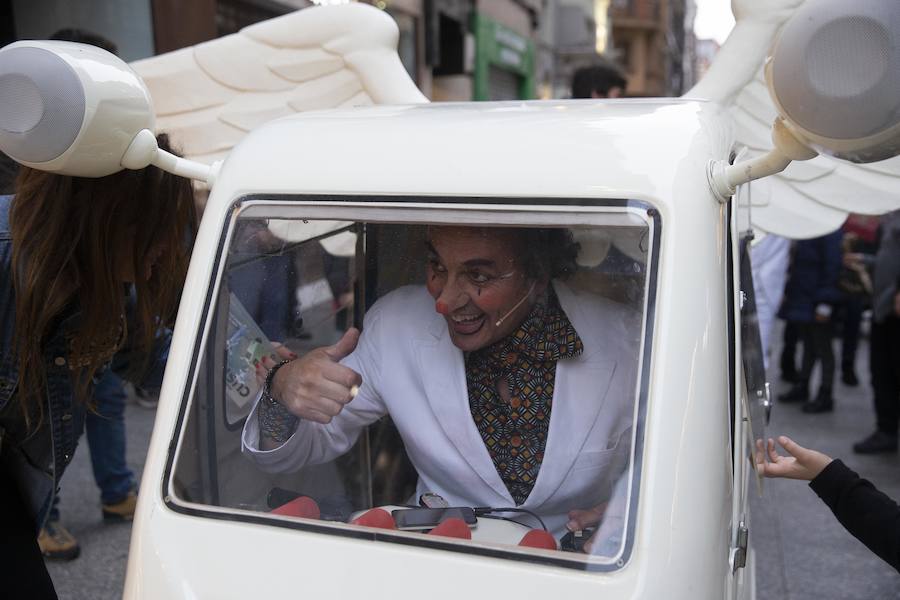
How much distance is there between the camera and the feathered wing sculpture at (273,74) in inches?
108

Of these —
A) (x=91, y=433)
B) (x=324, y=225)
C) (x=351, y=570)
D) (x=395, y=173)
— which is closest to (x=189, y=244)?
(x=324, y=225)

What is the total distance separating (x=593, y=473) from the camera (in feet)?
4.92

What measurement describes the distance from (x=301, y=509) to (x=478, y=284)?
0.58 meters

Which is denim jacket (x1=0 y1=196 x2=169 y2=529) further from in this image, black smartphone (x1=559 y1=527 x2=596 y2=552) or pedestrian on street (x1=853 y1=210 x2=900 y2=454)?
pedestrian on street (x1=853 y1=210 x2=900 y2=454)

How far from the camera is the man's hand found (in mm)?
1792

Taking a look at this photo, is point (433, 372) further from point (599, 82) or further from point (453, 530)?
point (599, 82)

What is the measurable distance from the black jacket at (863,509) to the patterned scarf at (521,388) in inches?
23.8

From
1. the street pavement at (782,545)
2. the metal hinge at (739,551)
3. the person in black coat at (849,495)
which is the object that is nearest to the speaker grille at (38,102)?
the metal hinge at (739,551)

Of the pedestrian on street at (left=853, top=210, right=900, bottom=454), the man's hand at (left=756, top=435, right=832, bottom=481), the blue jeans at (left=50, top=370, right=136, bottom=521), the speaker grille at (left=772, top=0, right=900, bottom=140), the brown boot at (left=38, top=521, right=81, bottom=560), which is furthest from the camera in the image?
the pedestrian on street at (left=853, top=210, right=900, bottom=454)

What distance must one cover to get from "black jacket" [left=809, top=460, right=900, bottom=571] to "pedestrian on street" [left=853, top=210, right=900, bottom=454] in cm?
309

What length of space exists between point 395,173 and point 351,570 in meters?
0.67

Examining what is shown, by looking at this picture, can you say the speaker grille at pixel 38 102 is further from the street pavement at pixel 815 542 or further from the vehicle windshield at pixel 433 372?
the street pavement at pixel 815 542

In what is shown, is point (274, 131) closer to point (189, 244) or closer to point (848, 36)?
point (189, 244)

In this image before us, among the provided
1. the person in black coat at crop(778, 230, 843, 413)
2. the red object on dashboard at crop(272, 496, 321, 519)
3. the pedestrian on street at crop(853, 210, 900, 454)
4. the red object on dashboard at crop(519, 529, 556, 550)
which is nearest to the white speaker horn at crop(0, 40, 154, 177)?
the red object on dashboard at crop(272, 496, 321, 519)
